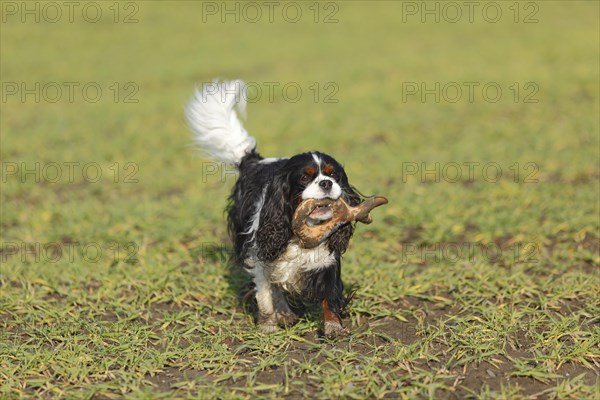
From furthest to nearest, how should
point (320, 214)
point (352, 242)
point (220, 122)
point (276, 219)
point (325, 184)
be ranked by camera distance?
1. point (352, 242)
2. point (220, 122)
3. point (276, 219)
4. point (320, 214)
5. point (325, 184)

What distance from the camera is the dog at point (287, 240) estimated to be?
4.49m

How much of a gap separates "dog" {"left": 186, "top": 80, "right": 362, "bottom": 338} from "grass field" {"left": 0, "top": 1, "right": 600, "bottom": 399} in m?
0.23

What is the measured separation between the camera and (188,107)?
6238mm

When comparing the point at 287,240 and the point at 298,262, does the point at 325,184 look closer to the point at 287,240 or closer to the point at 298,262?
the point at 287,240

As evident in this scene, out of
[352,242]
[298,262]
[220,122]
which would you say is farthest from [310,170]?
[352,242]

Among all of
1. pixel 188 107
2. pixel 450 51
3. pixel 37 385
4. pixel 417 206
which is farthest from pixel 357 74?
pixel 37 385

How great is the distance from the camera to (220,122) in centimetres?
607

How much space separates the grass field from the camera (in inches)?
168

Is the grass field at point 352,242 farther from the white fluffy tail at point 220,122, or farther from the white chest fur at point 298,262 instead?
the white chest fur at point 298,262

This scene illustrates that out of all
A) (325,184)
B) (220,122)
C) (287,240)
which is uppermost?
(220,122)

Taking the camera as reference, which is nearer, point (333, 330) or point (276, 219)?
point (276, 219)

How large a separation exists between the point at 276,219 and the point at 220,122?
170 cm

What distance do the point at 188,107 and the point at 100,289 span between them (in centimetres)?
169

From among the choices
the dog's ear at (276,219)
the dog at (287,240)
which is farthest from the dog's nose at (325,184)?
the dog's ear at (276,219)
